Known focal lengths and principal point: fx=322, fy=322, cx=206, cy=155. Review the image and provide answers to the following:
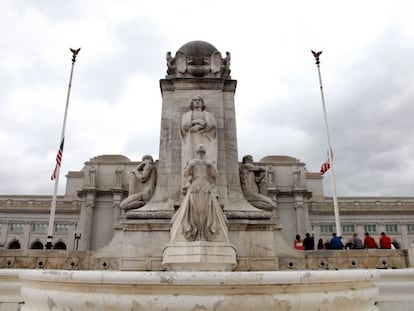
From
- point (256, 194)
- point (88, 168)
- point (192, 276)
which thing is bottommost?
point (192, 276)

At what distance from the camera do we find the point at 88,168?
56.5 metres

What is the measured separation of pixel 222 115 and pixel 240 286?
7768 millimetres

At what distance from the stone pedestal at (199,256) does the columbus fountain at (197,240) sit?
0.02 m

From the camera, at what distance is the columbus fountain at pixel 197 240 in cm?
302

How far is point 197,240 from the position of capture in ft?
23.5

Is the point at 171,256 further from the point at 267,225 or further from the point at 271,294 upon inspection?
the point at 271,294

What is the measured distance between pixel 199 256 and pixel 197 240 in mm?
390

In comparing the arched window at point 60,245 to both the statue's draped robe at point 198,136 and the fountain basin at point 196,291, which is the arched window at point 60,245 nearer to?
the statue's draped robe at point 198,136

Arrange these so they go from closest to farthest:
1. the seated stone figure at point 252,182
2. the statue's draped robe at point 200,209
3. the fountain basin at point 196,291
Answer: the fountain basin at point 196,291 → the statue's draped robe at point 200,209 → the seated stone figure at point 252,182

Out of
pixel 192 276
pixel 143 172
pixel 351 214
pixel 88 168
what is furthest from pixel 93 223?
pixel 192 276

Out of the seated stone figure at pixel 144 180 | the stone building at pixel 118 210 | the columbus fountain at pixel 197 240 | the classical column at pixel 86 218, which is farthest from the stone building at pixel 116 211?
the seated stone figure at pixel 144 180

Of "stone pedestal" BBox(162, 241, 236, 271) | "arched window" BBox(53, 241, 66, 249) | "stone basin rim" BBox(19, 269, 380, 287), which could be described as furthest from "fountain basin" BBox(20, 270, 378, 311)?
"arched window" BBox(53, 241, 66, 249)

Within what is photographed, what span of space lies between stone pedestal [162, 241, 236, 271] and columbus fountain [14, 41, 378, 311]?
0.07 feet

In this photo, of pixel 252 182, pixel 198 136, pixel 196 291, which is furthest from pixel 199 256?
pixel 196 291
